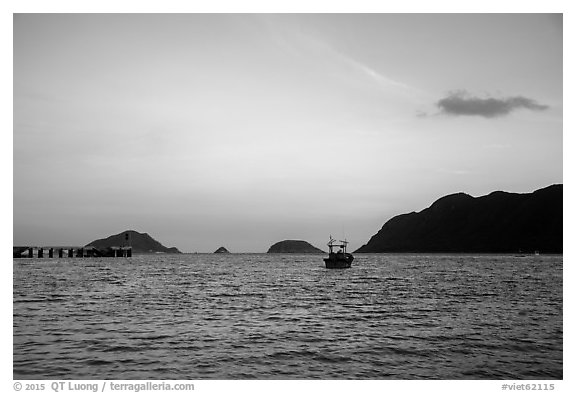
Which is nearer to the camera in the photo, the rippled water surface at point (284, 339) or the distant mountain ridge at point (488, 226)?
the rippled water surface at point (284, 339)

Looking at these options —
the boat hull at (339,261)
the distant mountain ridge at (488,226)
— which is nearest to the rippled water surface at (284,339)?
the boat hull at (339,261)

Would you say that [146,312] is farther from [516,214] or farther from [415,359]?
[516,214]

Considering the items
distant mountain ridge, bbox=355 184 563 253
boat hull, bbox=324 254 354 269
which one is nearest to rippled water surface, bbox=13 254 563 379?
boat hull, bbox=324 254 354 269

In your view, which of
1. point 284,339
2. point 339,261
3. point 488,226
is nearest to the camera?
point 284,339

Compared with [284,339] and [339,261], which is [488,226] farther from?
[284,339]

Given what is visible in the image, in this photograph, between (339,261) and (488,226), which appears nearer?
(339,261)

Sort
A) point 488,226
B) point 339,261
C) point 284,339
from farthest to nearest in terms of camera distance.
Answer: point 488,226 → point 339,261 → point 284,339

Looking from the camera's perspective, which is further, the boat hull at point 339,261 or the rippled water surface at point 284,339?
the boat hull at point 339,261

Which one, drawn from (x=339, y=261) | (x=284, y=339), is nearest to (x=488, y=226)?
(x=339, y=261)

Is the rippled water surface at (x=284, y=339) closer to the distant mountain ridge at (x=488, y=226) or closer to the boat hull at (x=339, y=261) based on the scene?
the boat hull at (x=339, y=261)

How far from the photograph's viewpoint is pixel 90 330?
17.6 meters
